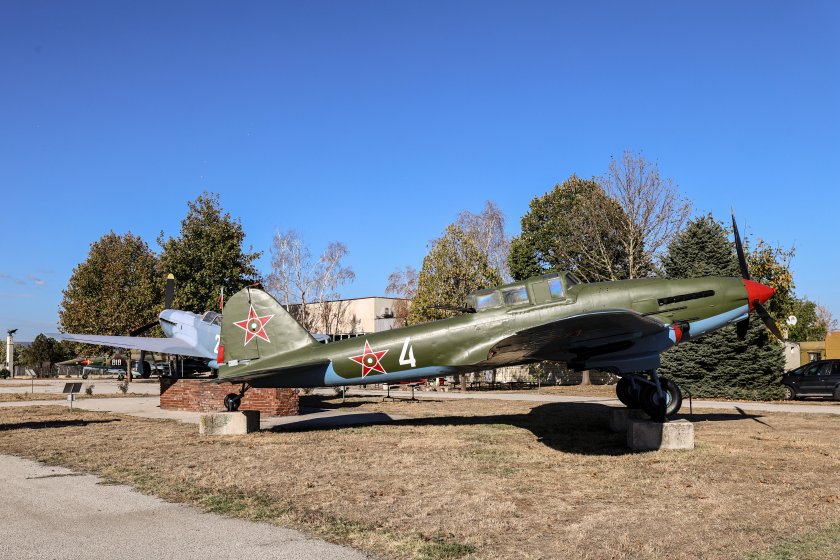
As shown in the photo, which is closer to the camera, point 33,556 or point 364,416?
point 33,556

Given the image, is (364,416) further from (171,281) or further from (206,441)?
(171,281)

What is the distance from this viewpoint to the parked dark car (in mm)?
22984

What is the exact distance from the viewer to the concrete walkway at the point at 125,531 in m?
5.47

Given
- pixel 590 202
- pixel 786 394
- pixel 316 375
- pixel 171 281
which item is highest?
pixel 590 202

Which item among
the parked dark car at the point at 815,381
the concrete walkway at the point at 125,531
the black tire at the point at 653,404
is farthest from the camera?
the parked dark car at the point at 815,381

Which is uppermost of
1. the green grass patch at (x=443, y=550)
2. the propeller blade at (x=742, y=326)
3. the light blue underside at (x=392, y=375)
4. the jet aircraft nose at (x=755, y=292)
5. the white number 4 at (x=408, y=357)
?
the jet aircraft nose at (x=755, y=292)

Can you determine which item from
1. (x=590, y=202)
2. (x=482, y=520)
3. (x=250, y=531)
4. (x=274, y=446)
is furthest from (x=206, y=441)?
(x=590, y=202)

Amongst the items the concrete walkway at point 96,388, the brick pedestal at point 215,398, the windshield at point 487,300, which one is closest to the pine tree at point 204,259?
the concrete walkway at point 96,388

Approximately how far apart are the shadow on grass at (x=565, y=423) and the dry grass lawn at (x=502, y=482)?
0.11m

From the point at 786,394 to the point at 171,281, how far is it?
1026 inches

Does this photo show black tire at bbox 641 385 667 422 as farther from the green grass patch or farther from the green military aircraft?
the green grass patch

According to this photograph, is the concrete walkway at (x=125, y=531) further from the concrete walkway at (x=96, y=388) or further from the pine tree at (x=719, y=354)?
the concrete walkway at (x=96, y=388)

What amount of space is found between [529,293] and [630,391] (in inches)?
113

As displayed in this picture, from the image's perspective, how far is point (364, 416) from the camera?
1734 centimetres
